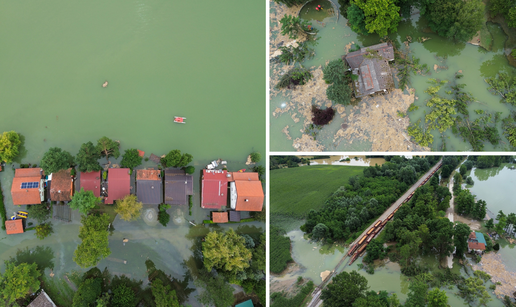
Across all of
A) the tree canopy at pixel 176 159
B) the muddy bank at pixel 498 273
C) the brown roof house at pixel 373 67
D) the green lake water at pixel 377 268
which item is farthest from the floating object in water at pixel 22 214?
the muddy bank at pixel 498 273

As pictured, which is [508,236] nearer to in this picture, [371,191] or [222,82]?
[371,191]

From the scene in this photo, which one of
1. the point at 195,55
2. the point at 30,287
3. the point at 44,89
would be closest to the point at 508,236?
the point at 195,55

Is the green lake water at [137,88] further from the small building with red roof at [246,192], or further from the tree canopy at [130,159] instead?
the small building with red roof at [246,192]

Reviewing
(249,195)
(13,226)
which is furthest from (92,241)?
(249,195)

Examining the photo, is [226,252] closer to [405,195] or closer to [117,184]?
[117,184]

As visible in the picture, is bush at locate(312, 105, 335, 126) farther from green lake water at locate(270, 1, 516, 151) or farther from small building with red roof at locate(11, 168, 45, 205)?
small building with red roof at locate(11, 168, 45, 205)
